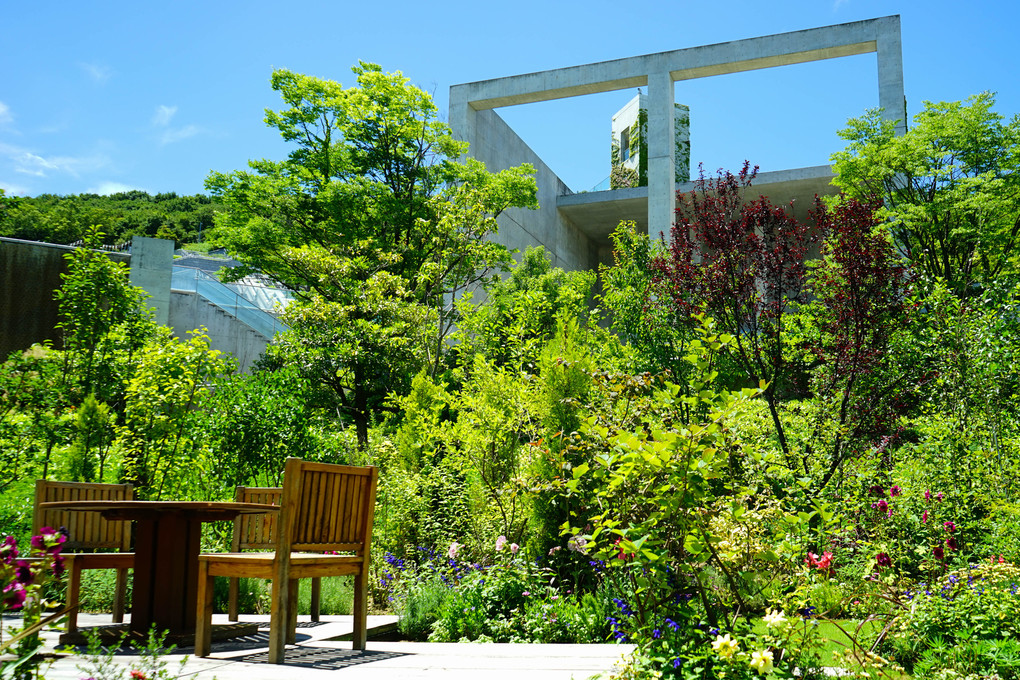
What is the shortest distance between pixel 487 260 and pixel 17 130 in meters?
112

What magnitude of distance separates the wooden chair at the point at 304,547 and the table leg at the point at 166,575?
61 centimetres

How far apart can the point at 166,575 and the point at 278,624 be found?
3.50 feet

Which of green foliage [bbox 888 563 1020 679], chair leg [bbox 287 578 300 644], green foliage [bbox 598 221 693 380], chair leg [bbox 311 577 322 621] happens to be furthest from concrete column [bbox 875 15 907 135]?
chair leg [bbox 287 578 300 644]

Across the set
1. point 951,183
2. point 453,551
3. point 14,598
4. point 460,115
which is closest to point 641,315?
point 951,183

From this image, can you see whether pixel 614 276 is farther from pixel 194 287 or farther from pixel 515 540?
pixel 194 287

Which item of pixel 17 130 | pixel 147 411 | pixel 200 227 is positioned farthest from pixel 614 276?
pixel 17 130

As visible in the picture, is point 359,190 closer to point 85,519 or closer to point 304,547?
point 85,519

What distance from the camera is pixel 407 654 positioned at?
4020mm

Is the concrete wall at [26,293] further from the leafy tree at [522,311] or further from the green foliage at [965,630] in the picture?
the green foliage at [965,630]

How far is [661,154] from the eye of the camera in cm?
1786

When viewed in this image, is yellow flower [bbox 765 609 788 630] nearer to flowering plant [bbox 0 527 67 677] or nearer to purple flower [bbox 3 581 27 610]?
flowering plant [bbox 0 527 67 677]

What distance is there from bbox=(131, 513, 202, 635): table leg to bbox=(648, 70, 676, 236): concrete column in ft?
48.2

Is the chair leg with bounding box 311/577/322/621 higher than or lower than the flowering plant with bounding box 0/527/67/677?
lower

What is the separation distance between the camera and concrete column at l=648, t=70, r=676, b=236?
58.0ft
